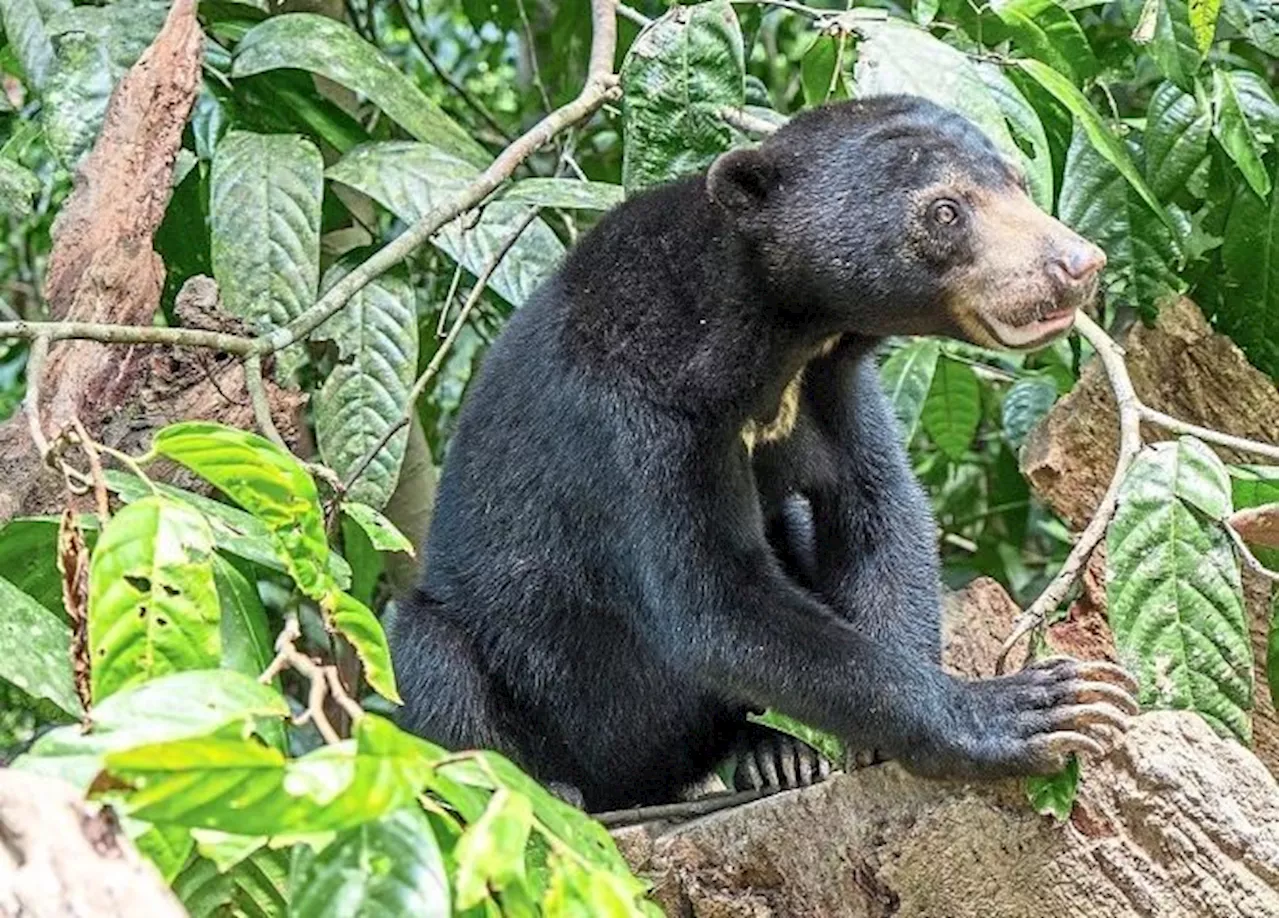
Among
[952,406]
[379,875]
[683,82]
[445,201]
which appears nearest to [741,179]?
[683,82]

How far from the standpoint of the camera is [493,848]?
4.14 feet

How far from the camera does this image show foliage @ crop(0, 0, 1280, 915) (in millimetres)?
1375

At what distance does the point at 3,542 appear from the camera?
2496mm

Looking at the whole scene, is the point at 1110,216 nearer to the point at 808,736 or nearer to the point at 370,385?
the point at 808,736

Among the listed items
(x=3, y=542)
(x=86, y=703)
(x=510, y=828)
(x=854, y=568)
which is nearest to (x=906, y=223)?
(x=854, y=568)

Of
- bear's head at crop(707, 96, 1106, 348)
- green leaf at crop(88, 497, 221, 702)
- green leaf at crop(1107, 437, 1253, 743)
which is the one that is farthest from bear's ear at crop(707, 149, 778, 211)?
green leaf at crop(88, 497, 221, 702)

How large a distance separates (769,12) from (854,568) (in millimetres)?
2652

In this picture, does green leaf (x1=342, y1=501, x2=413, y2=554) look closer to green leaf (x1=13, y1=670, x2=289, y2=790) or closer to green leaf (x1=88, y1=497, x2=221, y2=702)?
green leaf (x1=88, y1=497, x2=221, y2=702)

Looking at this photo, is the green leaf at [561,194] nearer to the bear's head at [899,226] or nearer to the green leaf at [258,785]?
the bear's head at [899,226]

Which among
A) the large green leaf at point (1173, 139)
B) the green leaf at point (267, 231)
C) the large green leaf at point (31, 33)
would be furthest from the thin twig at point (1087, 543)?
the large green leaf at point (31, 33)

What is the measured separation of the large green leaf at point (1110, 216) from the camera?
142 inches

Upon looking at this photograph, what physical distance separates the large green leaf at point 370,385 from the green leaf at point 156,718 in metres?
1.94

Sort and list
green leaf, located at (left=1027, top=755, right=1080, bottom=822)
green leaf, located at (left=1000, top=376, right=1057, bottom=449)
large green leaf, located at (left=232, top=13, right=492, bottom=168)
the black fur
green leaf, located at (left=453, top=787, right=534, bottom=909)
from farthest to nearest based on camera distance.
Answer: green leaf, located at (left=1000, top=376, right=1057, bottom=449)
large green leaf, located at (left=232, top=13, right=492, bottom=168)
the black fur
green leaf, located at (left=1027, top=755, right=1080, bottom=822)
green leaf, located at (left=453, top=787, right=534, bottom=909)

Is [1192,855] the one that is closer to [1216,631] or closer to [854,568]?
[1216,631]
